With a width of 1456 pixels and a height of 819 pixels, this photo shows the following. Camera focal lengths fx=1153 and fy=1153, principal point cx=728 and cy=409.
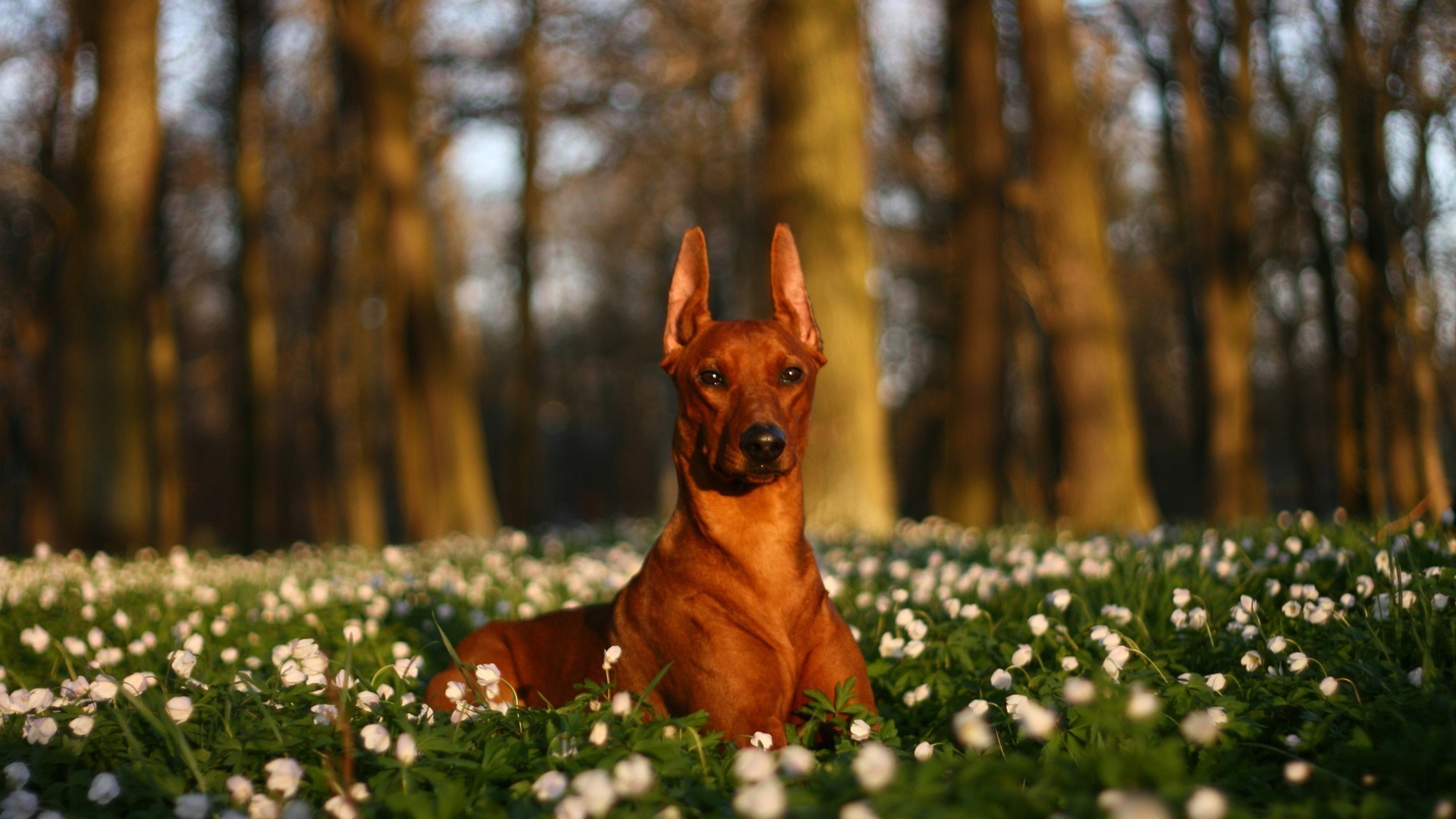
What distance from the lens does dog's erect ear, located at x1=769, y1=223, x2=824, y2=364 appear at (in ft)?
15.2

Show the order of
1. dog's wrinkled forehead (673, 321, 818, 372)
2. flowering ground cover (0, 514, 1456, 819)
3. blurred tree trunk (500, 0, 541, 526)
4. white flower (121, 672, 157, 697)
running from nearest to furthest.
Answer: flowering ground cover (0, 514, 1456, 819), white flower (121, 672, 157, 697), dog's wrinkled forehead (673, 321, 818, 372), blurred tree trunk (500, 0, 541, 526)

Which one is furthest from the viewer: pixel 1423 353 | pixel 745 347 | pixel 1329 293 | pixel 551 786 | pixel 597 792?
pixel 1329 293

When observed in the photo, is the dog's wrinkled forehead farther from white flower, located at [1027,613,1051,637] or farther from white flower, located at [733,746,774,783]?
white flower, located at [733,746,774,783]

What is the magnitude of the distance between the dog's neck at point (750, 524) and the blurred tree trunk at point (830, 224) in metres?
6.15

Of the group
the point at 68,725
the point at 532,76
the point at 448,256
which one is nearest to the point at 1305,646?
the point at 68,725

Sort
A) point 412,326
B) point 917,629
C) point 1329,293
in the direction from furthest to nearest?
point 1329,293
point 412,326
point 917,629

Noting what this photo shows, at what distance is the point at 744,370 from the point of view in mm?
4133

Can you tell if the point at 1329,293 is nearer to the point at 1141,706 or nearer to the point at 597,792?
the point at 1141,706

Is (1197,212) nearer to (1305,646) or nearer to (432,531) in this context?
(432,531)

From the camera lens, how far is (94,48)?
12867 millimetres

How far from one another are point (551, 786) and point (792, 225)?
8142mm

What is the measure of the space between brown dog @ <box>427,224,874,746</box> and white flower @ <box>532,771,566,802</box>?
101 cm

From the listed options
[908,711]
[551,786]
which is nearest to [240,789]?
[551,786]

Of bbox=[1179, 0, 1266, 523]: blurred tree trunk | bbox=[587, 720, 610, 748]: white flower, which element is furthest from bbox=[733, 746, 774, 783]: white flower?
bbox=[1179, 0, 1266, 523]: blurred tree trunk
